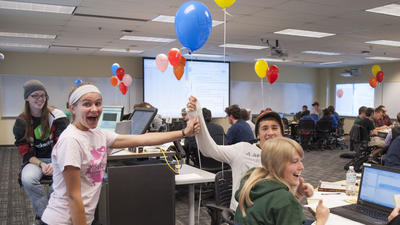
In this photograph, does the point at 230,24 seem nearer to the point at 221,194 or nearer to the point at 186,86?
the point at 221,194

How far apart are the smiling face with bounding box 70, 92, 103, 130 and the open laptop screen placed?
1.69 meters

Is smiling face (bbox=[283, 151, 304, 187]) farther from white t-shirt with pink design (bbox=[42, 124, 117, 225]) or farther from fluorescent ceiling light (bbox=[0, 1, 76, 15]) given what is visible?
fluorescent ceiling light (bbox=[0, 1, 76, 15])

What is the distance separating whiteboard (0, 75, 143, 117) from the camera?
1025cm

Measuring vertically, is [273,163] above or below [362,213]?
above

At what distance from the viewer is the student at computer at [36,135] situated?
2.73 m

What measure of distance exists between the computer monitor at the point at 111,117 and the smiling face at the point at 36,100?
4.77 feet

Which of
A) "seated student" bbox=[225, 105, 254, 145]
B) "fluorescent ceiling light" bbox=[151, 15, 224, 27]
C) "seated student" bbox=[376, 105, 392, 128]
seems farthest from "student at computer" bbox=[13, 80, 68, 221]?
"seated student" bbox=[376, 105, 392, 128]

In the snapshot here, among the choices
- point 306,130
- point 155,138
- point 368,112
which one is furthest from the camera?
point 306,130

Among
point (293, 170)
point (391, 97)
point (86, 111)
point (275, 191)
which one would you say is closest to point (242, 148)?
point (293, 170)

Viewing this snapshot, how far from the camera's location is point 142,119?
3.59 m

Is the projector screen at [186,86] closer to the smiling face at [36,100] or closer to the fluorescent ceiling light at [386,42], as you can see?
the fluorescent ceiling light at [386,42]

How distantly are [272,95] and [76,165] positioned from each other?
1324 cm

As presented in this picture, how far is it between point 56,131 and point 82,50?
7.72m

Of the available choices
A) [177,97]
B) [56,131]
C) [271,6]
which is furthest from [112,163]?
[177,97]
